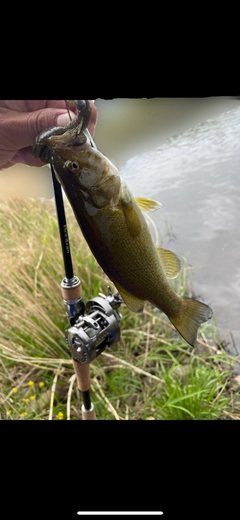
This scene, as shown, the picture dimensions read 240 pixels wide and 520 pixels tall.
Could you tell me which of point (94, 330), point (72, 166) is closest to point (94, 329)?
point (94, 330)

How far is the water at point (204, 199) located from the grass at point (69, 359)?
0.21 metres

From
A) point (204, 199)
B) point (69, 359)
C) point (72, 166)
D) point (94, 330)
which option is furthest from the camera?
point (204, 199)

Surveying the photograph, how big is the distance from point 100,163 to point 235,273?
1.19m

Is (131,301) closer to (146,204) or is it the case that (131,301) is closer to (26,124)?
(146,204)

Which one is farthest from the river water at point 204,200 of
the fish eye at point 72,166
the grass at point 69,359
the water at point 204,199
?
the fish eye at point 72,166

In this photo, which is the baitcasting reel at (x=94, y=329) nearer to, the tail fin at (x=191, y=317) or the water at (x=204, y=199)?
the tail fin at (x=191, y=317)

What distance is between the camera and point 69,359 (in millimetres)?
1709

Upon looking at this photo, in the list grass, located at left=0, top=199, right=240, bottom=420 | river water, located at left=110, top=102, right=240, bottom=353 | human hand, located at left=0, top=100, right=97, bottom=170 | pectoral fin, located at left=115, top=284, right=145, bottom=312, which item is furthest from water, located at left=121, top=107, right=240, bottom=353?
pectoral fin, located at left=115, top=284, right=145, bottom=312

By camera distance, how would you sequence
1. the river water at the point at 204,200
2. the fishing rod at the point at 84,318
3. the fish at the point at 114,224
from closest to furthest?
1. the fish at the point at 114,224
2. the fishing rod at the point at 84,318
3. the river water at the point at 204,200

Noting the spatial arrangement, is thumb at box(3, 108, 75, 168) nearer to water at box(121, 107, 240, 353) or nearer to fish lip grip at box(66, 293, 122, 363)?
fish lip grip at box(66, 293, 122, 363)

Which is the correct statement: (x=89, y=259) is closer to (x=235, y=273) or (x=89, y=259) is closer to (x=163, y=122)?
(x=235, y=273)

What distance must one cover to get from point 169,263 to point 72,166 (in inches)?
9.4

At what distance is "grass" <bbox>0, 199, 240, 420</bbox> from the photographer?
4.94 ft

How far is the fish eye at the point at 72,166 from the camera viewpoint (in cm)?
64
